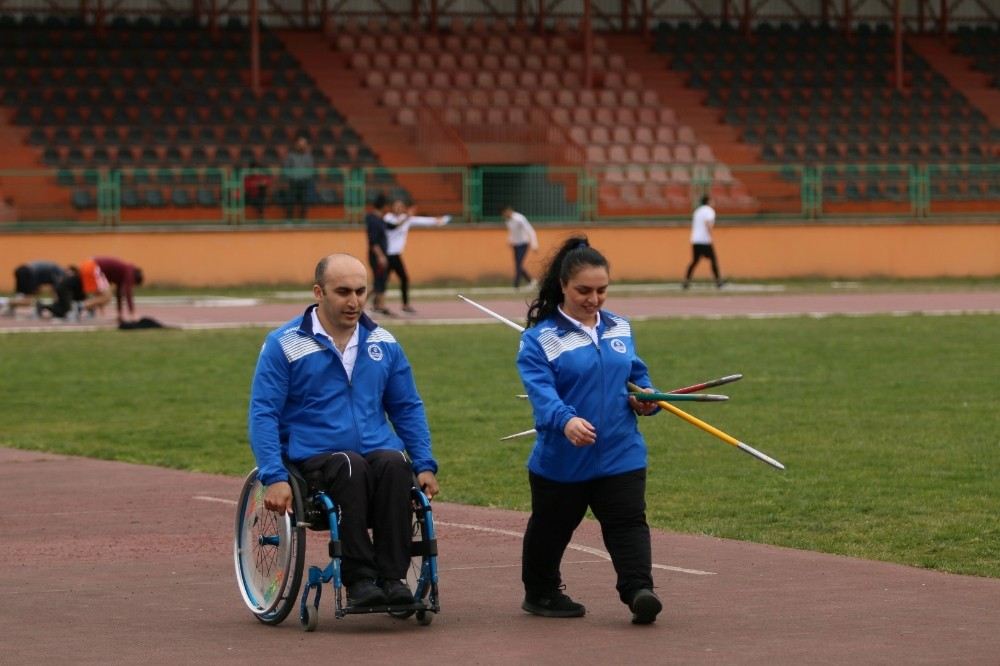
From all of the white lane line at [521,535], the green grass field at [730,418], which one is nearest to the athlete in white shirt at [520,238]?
the green grass field at [730,418]

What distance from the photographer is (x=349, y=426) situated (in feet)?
25.4

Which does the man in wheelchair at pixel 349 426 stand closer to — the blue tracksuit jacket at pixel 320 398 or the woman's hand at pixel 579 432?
the blue tracksuit jacket at pixel 320 398

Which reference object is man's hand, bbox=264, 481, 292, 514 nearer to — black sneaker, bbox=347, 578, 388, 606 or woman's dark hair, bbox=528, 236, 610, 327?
black sneaker, bbox=347, 578, 388, 606

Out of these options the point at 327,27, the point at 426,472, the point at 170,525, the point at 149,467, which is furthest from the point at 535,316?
the point at 327,27

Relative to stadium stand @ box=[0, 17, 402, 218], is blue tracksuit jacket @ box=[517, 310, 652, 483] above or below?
below

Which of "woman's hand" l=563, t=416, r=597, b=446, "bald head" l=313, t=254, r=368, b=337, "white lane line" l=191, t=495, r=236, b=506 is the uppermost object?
"bald head" l=313, t=254, r=368, b=337

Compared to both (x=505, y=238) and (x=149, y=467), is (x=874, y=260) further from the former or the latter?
(x=149, y=467)

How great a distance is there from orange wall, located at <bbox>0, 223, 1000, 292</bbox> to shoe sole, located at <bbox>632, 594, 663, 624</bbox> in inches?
1134

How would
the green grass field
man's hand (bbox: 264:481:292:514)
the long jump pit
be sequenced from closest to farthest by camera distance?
1. the long jump pit
2. man's hand (bbox: 264:481:292:514)
3. the green grass field

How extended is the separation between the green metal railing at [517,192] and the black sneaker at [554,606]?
94.4 feet

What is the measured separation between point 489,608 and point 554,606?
1.23 ft

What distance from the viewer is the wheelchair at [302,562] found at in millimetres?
7520

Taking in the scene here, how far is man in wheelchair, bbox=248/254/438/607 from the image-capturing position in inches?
298

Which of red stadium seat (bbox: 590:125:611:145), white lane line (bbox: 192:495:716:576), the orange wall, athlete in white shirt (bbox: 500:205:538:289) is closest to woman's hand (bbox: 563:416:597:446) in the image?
white lane line (bbox: 192:495:716:576)
